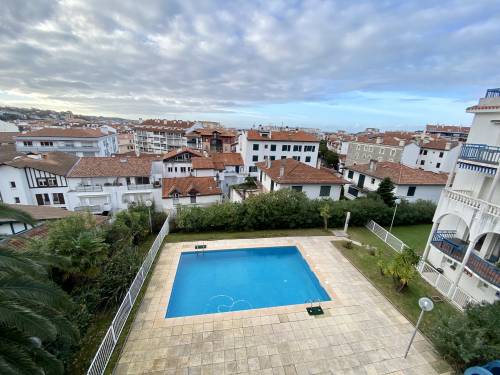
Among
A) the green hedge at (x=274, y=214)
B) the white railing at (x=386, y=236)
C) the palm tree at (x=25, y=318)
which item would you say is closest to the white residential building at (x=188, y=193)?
the green hedge at (x=274, y=214)

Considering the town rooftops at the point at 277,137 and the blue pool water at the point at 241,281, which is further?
Result: the town rooftops at the point at 277,137

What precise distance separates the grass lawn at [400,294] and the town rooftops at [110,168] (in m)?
24.6

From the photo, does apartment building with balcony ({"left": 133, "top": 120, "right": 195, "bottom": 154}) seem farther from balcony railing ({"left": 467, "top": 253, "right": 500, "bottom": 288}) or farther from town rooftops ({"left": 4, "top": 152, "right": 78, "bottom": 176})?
balcony railing ({"left": 467, "top": 253, "right": 500, "bottom": 288})

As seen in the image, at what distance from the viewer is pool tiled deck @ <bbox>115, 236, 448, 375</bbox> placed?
8.15 metres

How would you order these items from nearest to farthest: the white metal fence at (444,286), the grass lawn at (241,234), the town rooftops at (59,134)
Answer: the white metal fence at (444,286)
the grass lawn at (241,234)
the town rooftops at (59,134)

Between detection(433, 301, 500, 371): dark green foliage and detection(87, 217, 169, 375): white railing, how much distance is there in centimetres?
1221

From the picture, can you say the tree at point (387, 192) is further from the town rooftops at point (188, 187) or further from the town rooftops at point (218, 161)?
the town rooftops at point (218, 161)

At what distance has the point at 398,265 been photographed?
469 inches

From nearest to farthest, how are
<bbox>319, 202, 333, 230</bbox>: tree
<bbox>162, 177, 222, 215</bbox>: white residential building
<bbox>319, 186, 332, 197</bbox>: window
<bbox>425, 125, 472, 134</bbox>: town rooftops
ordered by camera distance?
<bbox>319, 202, 333, 230</bbox>: tree < <bbox>319, 186, 332, 197</bbox>: window < <bbox>162, 177, 222, 215</bbox>: white residential building < <bbox>425, 125, 472, 134</bbox>: town rooftops

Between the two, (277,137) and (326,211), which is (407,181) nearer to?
(326,211)

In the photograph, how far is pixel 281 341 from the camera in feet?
30.0

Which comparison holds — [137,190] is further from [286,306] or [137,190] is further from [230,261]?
[286,306]

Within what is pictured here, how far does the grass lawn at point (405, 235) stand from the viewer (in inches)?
716

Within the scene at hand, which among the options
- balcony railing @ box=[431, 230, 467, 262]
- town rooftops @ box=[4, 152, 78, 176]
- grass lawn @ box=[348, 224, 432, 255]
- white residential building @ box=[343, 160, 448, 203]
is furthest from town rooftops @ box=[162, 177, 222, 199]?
balcony railing @ box=[431, 230, 467, 262]
